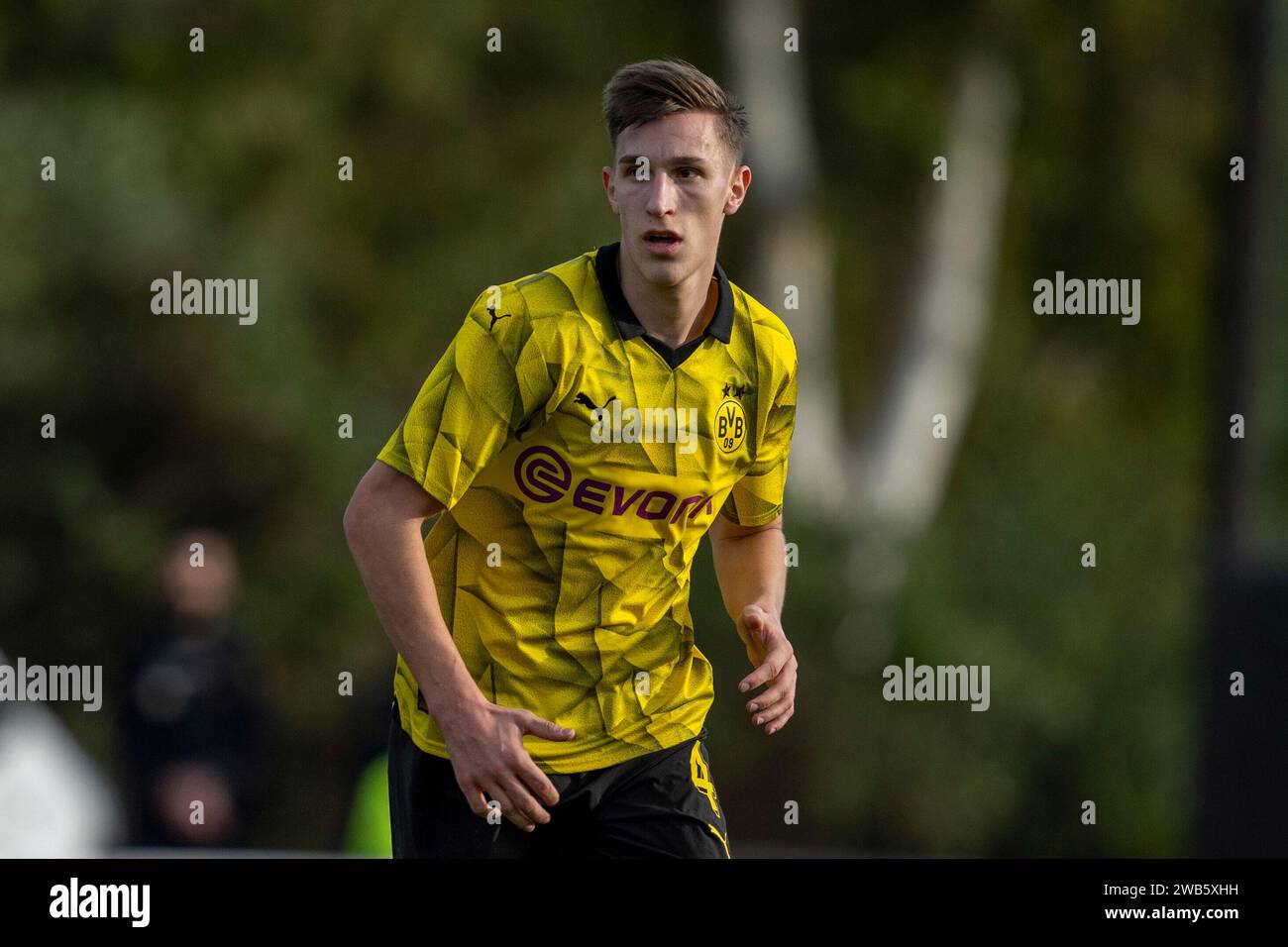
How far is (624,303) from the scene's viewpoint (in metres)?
4.39

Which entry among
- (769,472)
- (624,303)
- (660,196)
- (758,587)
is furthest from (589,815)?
(660,196)

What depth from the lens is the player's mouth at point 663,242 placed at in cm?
426

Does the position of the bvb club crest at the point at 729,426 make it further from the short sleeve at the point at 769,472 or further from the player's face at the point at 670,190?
the player's face at the point at 670,190

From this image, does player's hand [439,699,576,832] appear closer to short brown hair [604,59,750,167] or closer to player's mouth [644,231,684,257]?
player's mouth [644,231,684,257]

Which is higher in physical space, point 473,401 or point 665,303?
point 665,303

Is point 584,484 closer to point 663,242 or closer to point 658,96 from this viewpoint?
point 663,242

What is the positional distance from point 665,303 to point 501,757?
3.81ft

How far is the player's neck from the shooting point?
4.37 m

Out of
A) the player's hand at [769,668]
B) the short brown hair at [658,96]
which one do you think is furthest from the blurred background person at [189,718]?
the short brown hair at [658,96]

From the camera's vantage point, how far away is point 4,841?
7.47 meters

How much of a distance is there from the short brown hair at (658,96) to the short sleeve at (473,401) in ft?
1.71

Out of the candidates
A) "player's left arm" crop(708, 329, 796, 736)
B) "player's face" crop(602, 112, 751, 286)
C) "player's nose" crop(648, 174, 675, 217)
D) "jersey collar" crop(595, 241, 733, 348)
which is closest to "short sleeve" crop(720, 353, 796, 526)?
"player's left arm" crop(708, 329, 796, 736)

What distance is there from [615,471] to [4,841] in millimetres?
4331
